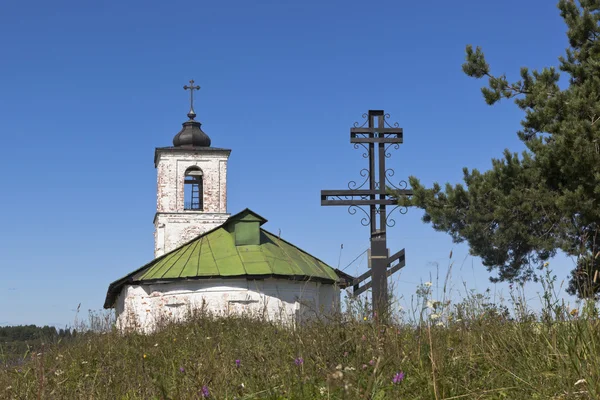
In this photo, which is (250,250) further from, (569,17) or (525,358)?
(525,358)

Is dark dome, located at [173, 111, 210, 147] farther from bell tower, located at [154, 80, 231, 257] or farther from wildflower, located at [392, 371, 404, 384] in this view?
wildflower, located at [392, 371, 404, 384]

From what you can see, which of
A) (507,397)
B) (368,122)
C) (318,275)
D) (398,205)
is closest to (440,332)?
(507,397)

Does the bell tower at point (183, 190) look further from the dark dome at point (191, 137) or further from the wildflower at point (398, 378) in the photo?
the wildflower at point (398, 378)

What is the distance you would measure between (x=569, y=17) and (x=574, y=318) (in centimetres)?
1059

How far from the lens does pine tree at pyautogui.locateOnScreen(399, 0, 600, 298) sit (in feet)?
38.6

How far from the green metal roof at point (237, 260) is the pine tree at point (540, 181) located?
7456 mm

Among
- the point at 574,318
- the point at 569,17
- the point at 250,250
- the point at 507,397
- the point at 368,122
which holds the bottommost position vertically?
the point at 507,397

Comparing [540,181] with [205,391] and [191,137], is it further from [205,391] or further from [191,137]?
[191,137]

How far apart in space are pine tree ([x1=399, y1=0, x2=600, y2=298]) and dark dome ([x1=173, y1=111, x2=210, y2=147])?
53.9 feet

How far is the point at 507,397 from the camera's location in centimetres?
415

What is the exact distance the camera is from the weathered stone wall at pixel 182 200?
1080 inches

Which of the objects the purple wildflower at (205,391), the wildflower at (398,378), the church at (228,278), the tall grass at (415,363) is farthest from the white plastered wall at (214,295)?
the purple wildflower at (205,391)

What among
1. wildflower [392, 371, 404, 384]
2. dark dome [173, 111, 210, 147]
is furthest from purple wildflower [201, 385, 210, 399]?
dark dome [173, 111, 210, 147]

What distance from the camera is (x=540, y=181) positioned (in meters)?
12.5
